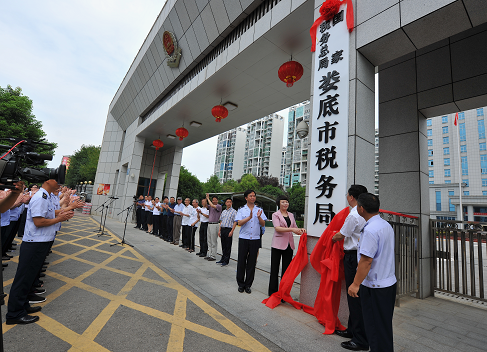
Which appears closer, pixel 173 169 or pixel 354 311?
pixel 354 311

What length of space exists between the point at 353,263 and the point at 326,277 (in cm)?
51

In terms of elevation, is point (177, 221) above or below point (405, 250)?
below

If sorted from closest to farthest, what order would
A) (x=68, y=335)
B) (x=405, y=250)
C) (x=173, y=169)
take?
1. (x=68, y=335)
2. (x=405, y=250)
3. (x=173, y=169)

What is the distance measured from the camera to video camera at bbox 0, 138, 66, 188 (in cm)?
204

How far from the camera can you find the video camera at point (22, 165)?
204 cm

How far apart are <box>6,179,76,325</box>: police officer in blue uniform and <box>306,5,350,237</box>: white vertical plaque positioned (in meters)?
3.69

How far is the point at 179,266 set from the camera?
5883 millimetres

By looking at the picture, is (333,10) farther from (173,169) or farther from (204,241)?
(173,169)

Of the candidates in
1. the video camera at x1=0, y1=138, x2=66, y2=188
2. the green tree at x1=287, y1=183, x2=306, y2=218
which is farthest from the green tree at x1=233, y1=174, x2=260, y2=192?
the video camera at x1=0, y1=138, x2=66, y2=188

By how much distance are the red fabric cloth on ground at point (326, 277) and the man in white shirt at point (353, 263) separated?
5.7 inches

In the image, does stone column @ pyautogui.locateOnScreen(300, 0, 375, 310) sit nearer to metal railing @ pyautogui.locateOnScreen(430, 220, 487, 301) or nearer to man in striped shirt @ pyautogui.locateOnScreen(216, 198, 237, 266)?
metal railing @ pyautogui.locateOnScreen(430, 220, 487, 301)

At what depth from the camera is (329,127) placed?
4039 millimetres

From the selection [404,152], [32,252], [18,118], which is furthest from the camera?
[18,118]

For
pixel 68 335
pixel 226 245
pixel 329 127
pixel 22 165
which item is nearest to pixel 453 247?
pixel 329 127
